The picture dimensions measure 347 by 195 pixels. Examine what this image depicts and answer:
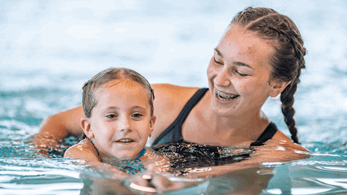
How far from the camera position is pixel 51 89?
559 cm

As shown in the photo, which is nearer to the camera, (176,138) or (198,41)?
(176,138)

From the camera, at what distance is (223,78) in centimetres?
254

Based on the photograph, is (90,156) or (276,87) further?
(276,87)

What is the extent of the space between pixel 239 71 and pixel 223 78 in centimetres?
11

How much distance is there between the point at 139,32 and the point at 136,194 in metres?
8.03

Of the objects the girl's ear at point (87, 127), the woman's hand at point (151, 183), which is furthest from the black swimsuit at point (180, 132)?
the woman's hand at point (151, 183)

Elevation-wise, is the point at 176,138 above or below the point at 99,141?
below

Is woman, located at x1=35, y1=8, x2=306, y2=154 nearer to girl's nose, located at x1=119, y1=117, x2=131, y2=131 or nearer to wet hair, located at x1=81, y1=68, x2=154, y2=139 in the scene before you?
wet hair, located at x1=81, y1=68, x2=154, y2=139

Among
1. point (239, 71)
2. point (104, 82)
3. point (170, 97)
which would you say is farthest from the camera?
point (170, 97)

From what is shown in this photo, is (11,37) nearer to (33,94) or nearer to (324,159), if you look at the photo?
(33,94)

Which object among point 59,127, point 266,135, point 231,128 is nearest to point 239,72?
point 231,128

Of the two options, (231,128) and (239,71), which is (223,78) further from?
(231,128)

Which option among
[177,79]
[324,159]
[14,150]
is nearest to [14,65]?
[177,79]

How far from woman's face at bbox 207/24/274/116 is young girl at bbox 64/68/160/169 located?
582mm
